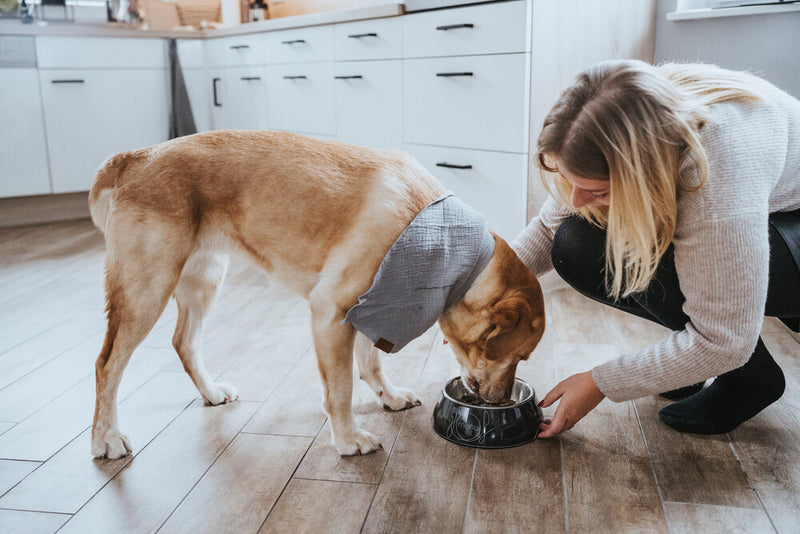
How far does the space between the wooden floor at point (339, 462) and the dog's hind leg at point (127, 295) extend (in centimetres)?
9

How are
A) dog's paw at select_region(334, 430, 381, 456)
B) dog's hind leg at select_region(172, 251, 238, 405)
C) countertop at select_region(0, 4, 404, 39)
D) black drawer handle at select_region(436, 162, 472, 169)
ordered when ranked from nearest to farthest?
dog's paw at select_region(334, 430, 381, 456)
dog's hind leg at select_region(172, 251, 238, 405)
black drawer handle at select_region(436, 162, 472, 169)
countertop at select_region(0, 4, 404, 39)

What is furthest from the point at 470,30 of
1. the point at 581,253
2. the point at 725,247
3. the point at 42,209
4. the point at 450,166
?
the point at 42,209

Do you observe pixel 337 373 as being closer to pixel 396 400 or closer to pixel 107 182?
pixel 396 400

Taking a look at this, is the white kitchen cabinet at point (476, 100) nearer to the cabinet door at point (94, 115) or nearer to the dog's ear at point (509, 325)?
the dog's ear at point (509, 325)

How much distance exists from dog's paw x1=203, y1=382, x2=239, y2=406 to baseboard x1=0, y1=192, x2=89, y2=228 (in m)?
2.73

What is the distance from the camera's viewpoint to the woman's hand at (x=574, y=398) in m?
1.32

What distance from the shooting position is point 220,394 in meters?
1.70

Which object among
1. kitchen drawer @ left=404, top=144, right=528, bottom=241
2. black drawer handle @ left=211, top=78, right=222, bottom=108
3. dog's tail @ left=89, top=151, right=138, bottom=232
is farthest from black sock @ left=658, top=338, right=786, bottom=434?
black drawer handle @ left=211, top=78, right=222, bottom=108

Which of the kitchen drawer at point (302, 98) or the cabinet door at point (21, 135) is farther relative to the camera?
the cabinet door at point (21, 135)

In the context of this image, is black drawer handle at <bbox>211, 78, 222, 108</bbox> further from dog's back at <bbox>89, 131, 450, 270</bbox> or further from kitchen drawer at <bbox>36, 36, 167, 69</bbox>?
dog's back at <bbox>89, 131, 450, 270</bbox>

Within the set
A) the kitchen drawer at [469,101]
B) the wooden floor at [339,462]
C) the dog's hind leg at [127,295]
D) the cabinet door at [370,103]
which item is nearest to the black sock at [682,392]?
the wooden floor at [339,462]

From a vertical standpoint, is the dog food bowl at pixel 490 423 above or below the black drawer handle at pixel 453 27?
below

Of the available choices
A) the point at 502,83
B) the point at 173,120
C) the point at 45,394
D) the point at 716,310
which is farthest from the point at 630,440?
the point at 173,120

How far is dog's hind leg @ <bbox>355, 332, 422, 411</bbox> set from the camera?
1659 mm
